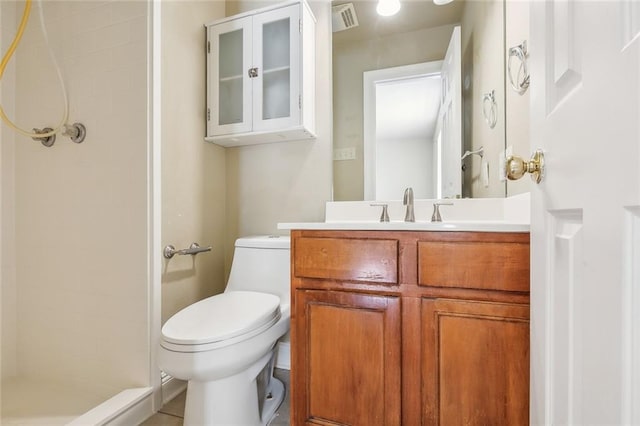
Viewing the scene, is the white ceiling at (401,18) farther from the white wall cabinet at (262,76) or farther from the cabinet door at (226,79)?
the cabinet door at (226,79)

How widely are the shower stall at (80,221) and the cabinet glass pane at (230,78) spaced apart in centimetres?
41

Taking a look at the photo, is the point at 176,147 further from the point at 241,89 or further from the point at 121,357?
the point at 121,357

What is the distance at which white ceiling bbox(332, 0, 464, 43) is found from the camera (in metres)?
1.45

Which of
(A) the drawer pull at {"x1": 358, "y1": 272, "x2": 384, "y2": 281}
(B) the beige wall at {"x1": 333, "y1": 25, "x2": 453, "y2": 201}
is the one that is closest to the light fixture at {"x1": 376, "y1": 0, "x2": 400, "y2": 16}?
(B) the beige wall at {"x1": 333, "y1": 25, "x2": 453, "y2": 201}

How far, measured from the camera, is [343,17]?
161cm

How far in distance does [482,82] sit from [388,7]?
0.63 meters

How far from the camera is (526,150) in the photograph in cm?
102

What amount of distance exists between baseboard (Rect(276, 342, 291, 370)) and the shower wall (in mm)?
634

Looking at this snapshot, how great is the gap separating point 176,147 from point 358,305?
1.16 meters

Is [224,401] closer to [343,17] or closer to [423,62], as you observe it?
[423,62]

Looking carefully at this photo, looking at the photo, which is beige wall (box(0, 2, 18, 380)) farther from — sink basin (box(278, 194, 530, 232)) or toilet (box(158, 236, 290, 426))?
sink basin (box(278, 194, 530, 232))

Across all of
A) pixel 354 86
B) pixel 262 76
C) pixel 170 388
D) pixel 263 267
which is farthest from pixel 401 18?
pixel 170 388

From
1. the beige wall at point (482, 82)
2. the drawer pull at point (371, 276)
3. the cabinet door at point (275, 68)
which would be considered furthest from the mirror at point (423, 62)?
the drawer pull at point (371, 276)

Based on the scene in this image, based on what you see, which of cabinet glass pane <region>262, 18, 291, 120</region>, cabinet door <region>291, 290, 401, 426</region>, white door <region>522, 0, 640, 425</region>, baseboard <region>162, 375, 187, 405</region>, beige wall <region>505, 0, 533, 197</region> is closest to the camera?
white door <region>522, 0, 640, 425</region>
